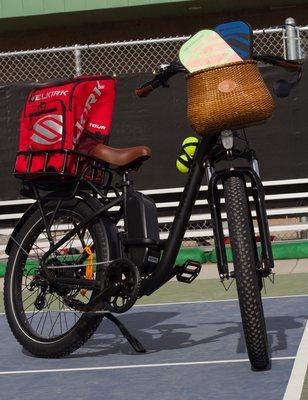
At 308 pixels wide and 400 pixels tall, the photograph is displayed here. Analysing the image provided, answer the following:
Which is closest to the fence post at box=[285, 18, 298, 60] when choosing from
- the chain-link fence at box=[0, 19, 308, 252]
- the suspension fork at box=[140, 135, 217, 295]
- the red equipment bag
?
the chain-link fence at box=[0, 19, 308, 252]

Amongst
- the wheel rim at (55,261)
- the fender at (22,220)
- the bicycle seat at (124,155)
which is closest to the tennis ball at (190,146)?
the bicycle seat at (124,155)

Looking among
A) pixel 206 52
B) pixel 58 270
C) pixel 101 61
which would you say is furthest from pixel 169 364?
pixel 101 61

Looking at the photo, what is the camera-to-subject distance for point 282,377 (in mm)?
5750

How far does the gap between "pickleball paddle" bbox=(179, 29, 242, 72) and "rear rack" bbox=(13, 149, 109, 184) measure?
104 cm

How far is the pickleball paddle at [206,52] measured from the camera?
5859 mm

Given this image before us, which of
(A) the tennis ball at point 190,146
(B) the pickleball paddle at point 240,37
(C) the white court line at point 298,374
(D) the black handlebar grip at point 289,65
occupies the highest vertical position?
(B) the pickleball paddle at point 240,37

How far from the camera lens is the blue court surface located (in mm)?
5680

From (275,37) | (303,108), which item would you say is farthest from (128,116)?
(275,37)

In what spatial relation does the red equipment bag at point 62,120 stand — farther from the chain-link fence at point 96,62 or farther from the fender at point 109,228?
the chain-link fence at point 96,62

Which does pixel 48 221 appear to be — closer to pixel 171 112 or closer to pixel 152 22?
pixel 171 112

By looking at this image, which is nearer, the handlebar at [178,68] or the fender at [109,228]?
the handlebar at [178,68]

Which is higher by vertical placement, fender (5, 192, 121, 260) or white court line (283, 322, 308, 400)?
fender (5, 192, 121, 260)

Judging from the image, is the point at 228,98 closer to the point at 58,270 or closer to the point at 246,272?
the point at 246,272

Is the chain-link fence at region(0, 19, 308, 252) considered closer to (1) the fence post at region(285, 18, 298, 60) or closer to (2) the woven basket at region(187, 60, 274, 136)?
(1) the fence post at region(285, 18, 298, 60)
